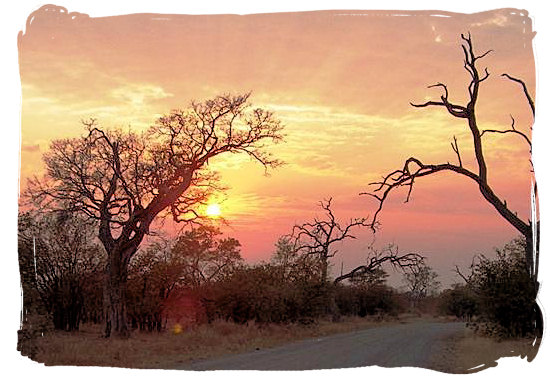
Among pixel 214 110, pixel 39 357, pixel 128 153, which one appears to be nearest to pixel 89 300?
pixel 128 153

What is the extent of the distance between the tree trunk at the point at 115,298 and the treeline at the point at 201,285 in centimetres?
64

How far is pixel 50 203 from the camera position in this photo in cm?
1127

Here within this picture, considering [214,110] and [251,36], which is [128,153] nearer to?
[214,110]

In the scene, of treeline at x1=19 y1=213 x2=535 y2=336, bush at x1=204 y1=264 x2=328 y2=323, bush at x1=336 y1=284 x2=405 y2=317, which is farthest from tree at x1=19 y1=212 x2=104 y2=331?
bush at x1=336 y1=284 x2=405 y2=317

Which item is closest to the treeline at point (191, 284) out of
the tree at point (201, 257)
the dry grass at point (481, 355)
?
the tree at point (201, 257)

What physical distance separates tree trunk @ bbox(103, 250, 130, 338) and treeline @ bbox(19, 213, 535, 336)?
0.64 m

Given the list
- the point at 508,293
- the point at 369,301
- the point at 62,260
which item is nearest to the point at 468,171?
the point at 508,293

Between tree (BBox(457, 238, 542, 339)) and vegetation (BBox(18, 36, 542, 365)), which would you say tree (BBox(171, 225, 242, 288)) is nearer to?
vegetation (BBox(18, 36, 542, 365))

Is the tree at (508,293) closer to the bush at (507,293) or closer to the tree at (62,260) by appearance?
the bush at (507,293)

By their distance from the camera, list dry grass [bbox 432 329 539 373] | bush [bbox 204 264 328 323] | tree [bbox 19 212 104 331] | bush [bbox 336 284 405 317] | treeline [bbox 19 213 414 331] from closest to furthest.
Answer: dry grass [bbox 432 329 539 373] → tree [bbox 19 212 104 331] → treeline [bbox 19 213 414 331] → bush [bbox 204 264 328 323] → bush [bbox 336 284 405 317]

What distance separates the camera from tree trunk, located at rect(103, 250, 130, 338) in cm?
1388

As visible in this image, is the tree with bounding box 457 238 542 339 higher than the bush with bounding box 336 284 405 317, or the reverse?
the tree with bounding box 457 238 542 339

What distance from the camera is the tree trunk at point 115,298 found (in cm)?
1388

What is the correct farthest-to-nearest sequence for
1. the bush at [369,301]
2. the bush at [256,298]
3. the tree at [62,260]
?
1. the bush at [369,301]
2. the bush at [256,298]
3. the tree at [62,260]
